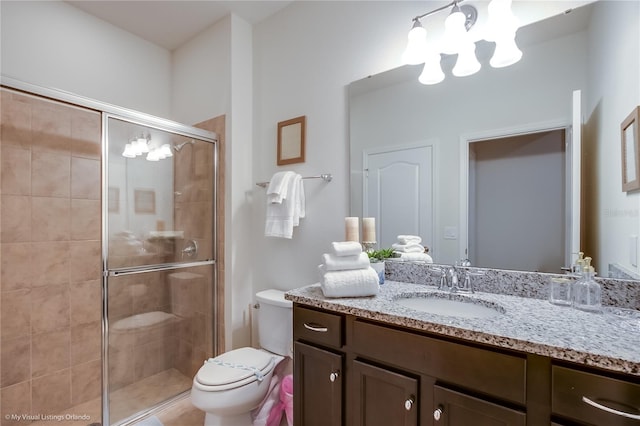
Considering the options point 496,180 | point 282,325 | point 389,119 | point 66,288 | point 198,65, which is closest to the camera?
point 496,180

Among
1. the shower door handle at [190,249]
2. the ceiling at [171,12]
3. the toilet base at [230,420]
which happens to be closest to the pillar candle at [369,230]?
the toilet base at [230,420]

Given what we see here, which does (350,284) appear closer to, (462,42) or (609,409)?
(609,409)

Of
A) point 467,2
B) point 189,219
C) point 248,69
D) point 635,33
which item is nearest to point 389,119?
point 467,2

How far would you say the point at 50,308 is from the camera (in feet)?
6.28

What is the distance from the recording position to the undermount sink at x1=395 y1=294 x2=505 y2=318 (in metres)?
1.18

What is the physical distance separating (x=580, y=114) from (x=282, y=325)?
1716mm

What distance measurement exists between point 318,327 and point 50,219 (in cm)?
185

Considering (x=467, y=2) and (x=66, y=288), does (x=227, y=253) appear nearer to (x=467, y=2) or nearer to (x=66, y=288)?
(x=66, y=288)

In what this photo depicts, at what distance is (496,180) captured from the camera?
4.39ft

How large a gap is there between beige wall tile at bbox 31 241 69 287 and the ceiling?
156cm

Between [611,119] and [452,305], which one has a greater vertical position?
[611,119]

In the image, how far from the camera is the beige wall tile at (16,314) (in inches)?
69.3

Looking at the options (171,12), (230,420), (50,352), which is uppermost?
(171,12)

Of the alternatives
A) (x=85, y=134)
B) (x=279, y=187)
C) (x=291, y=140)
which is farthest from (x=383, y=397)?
(x=85, y=134)
